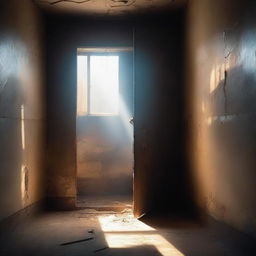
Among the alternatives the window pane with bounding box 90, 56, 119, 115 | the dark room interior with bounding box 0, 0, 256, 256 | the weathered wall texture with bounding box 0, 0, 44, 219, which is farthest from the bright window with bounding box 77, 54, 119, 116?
the weathered wall texture with bounding box 0, 0, 44, 219

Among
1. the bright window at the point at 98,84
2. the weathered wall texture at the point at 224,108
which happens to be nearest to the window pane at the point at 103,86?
the bright window at the point at 98,84

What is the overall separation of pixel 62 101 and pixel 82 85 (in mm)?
2087

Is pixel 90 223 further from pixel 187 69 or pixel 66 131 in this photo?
pixel 187 69

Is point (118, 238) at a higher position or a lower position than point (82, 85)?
lower

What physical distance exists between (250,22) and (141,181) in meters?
2.93

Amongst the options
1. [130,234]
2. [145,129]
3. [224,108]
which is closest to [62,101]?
[145,129]

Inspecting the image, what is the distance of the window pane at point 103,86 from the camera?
7.57 metres

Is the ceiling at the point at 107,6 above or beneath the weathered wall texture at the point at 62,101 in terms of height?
above

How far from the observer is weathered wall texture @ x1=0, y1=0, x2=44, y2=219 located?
3.83m

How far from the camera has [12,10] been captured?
13.3ft

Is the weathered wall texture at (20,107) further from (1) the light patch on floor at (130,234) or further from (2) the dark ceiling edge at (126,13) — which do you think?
(1) the light patch on floor at (130,234)

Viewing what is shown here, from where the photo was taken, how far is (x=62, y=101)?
5.79m

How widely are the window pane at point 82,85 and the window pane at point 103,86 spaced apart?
0.15 meters

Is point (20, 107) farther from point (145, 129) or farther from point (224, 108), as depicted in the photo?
point (224, 108)
